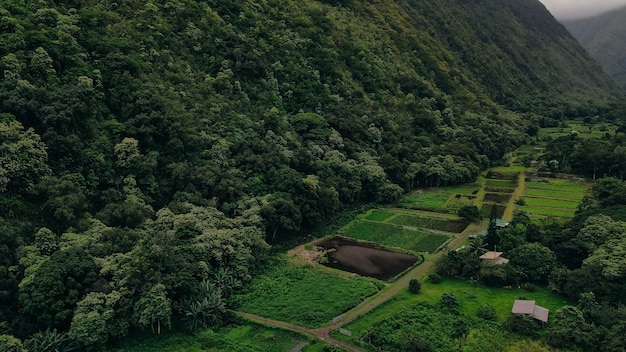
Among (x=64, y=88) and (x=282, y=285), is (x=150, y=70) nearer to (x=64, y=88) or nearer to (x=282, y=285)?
(x=64, y=88)

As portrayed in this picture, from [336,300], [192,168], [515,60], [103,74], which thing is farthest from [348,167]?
[515,60]

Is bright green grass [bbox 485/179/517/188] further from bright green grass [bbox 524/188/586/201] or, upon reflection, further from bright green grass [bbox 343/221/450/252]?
bright green grass [bbox 343/221/450/252]

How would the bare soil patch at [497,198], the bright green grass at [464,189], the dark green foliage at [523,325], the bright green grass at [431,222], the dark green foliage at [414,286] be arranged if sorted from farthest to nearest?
the bright green grass at [464,189] < the bare soil patch at [497,198] < the bright green grass at [431,222] < the dark green foliage at [414,286] < the dark green foliage at [523,325]

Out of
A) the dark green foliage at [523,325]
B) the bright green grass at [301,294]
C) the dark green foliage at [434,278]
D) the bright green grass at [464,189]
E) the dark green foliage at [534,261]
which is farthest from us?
the bright green grass at [464,189]

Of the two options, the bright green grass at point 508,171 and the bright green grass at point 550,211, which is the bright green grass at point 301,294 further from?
the bright green grass at point 508,171

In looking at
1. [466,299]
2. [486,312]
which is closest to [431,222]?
[466,299]

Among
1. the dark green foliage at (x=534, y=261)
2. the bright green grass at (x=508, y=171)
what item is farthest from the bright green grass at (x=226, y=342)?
the bright green grass at (x=508, y=171)

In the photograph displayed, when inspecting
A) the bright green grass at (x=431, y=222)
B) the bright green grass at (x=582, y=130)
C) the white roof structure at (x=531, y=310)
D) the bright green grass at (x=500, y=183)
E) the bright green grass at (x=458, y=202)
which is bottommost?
the white roof structure at (x=531, y=310)
